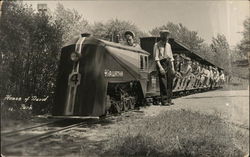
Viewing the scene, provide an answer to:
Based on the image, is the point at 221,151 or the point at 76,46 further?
the point at 76,46

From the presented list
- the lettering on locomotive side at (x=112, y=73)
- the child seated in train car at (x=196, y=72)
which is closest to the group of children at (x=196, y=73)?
the child seated in train car at (x=196, y=72)

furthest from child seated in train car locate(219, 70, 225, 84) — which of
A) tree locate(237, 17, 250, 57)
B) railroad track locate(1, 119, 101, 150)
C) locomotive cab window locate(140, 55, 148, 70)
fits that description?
railroad track locate(1, 119, 101, 150)

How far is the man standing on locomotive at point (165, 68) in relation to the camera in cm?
143

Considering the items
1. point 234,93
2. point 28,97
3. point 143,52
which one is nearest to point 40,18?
point 28,97

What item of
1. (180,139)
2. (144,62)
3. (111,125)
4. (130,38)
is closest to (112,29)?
(130,38)

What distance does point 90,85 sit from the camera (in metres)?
1.32

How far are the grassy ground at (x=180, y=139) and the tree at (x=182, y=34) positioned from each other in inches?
11.2

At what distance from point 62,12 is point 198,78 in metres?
0.68

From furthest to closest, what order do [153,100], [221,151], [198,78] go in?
[198,78], [153,100], [221,151]

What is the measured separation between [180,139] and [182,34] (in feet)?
1.21

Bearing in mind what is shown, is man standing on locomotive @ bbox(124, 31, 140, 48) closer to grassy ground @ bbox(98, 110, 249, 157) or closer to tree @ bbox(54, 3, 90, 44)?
tree @ bbox(54, 3, 90, 44)

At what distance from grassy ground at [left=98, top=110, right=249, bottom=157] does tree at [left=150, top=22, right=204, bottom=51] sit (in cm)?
29

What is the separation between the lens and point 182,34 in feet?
4.46

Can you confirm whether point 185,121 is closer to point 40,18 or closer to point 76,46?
point 76,46
